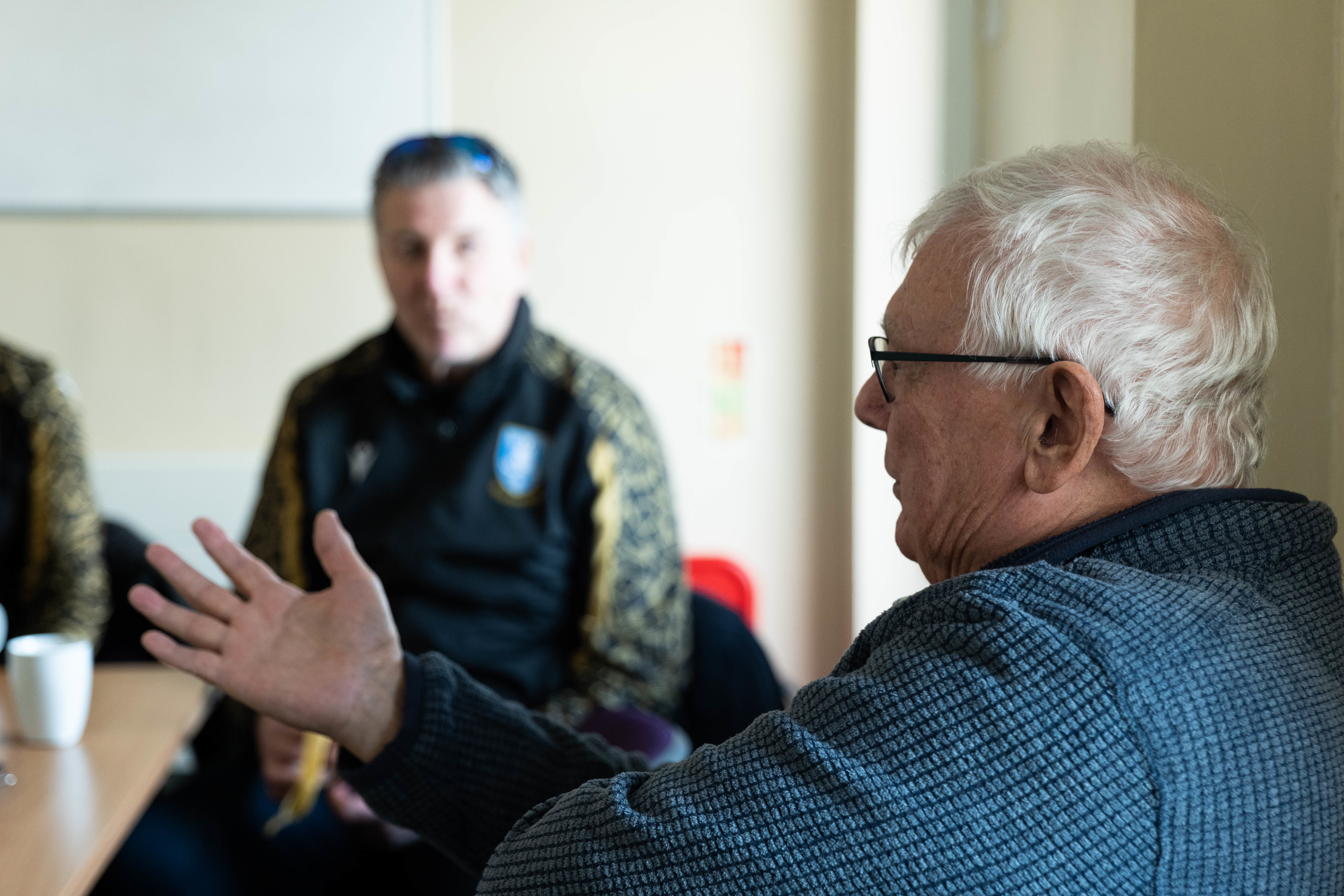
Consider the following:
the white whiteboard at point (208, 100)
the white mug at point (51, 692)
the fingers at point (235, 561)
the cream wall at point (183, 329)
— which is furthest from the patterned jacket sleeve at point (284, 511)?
the white whiteboard at point (208, 100)

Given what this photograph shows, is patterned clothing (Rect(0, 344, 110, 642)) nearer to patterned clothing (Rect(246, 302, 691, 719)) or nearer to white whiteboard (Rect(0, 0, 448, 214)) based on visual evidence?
patterned clothing (Rect(246, 302, 691, 719))

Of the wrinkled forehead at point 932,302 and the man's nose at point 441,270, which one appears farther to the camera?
the man's nose at point 441,270

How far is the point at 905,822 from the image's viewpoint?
63 centimetres

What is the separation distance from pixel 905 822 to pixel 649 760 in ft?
2.54

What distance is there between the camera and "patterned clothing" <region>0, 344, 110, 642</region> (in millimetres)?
1913

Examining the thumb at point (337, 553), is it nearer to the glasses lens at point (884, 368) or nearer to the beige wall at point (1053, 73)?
the glasses lens at point (884, 368)

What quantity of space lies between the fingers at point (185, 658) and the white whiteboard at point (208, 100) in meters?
1.87

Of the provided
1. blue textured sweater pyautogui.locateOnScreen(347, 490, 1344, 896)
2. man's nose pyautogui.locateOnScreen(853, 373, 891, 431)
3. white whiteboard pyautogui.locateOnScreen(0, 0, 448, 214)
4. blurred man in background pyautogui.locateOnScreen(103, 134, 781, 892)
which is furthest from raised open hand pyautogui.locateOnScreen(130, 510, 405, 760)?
white whiteboard pyautogui.locateOnScreen(0, 0, 448, 214)

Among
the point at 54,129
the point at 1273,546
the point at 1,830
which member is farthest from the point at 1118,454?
the point at 54,129

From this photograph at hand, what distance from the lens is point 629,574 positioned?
5.82 ft

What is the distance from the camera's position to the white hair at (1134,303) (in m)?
0.76

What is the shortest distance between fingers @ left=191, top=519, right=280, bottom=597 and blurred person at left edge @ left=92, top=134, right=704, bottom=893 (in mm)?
580

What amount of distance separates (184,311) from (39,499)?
3.03 feet

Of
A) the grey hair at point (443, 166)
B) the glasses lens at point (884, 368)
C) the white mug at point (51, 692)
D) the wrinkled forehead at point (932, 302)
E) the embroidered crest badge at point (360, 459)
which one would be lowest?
the white mug at point (51, 692)
